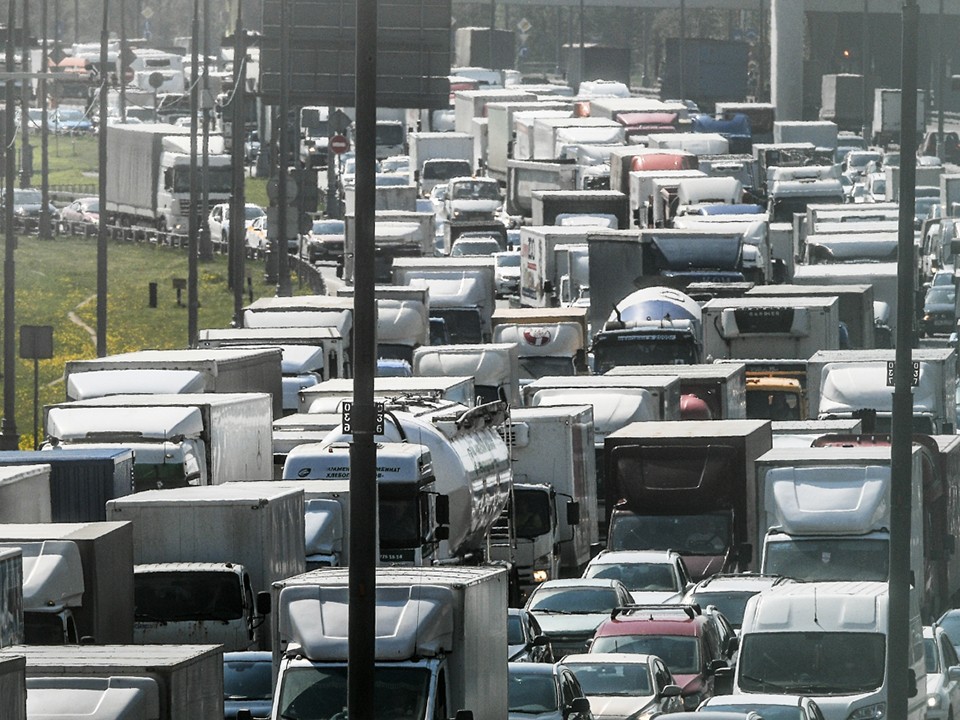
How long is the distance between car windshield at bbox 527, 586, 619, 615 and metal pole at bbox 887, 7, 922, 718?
7.42m

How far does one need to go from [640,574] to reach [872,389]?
900 cm

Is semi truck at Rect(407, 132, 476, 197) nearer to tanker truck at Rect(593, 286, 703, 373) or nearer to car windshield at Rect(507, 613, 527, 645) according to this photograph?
tanker truck at Rect(593, 286, 703, 373)

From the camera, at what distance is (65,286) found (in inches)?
2667

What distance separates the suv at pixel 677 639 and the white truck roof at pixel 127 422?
555cm

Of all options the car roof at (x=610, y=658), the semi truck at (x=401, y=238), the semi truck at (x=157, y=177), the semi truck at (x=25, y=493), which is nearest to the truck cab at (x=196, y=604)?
the semi truck at (x=25, y=493)

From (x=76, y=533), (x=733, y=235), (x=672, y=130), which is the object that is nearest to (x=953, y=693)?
(x=76, y=533)

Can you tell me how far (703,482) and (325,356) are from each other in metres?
11.3

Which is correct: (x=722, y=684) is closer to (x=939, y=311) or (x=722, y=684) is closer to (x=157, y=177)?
(x=939, y=311)

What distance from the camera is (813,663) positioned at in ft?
70.1

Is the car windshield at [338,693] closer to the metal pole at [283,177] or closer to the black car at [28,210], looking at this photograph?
the metal pole at [283,177]

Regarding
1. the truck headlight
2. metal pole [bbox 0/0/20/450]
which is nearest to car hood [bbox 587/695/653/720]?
the truck headlight

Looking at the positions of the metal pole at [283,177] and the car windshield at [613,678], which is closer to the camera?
the car windshield at [613,678]

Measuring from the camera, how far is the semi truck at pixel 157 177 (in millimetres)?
81938

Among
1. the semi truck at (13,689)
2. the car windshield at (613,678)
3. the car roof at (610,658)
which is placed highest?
the semi truck at (13,689)
